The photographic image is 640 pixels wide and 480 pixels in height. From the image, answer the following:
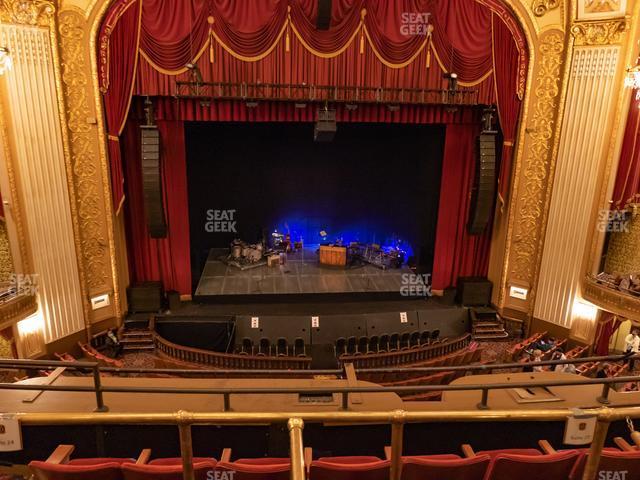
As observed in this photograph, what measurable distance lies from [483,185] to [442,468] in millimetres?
8750

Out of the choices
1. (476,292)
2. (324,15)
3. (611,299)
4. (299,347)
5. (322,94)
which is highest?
(324,15)

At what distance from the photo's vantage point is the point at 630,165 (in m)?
9.56

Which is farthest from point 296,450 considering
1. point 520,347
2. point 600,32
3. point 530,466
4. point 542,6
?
point 542,6

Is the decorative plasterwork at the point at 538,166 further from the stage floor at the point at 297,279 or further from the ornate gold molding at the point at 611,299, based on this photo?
the stage floor at the point at 297,279

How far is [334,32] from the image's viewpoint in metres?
9.92

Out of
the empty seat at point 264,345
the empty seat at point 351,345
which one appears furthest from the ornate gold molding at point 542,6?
the empty seat at point 264,345

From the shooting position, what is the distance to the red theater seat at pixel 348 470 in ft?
9.78

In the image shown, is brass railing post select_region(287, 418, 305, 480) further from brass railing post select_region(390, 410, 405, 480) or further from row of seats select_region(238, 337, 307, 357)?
row of seats select_region(238, 337, 307, 357)

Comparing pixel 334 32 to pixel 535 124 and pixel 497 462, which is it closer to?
pixel 535 124

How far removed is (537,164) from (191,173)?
29.2 feet

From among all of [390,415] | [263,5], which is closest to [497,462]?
[390,415]

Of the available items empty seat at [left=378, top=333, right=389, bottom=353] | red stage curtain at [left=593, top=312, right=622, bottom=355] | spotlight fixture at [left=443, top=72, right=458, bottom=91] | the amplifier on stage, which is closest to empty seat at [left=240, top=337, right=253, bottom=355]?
empty seat at [left=378, top=333, right=389, bottom=353]

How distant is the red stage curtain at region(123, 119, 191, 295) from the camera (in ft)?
35.8

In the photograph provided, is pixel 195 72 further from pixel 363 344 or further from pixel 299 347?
pixel 363 344
